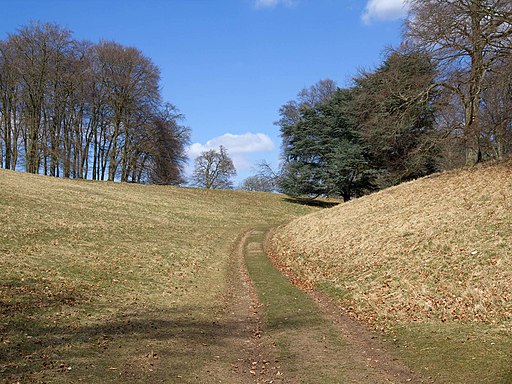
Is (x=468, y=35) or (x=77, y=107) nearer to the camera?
(x=468, y=35)

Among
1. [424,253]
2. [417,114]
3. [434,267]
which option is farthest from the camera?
[417,114]

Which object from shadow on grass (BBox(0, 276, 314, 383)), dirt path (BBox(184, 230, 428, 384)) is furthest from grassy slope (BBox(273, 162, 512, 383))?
Answer: shadow on grass (BBox(0, 276, 314, 383))

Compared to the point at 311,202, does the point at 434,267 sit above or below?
below

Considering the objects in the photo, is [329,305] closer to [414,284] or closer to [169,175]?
[414,284]

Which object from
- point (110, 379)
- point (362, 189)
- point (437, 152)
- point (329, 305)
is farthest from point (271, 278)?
point (362, 189)

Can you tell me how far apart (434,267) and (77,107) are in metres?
49.4

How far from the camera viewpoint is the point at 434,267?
12461 millimetres

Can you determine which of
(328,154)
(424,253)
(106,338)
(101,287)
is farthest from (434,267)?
(328,154)

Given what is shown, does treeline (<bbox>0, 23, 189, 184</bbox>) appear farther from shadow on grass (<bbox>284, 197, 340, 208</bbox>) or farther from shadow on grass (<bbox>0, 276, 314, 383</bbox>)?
shadow on grass (<bbox>0, 276, 314, 383</bbox>)

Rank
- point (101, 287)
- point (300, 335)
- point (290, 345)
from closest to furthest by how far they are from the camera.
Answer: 1. point (290, 345)
2. point (300, 335)
3. point (101, 287)

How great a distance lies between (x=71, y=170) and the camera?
5256cm

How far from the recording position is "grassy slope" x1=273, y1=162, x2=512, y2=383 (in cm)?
809

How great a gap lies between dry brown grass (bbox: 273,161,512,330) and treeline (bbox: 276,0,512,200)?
4311 mm

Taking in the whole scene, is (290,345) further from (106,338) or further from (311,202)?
(311,202)
